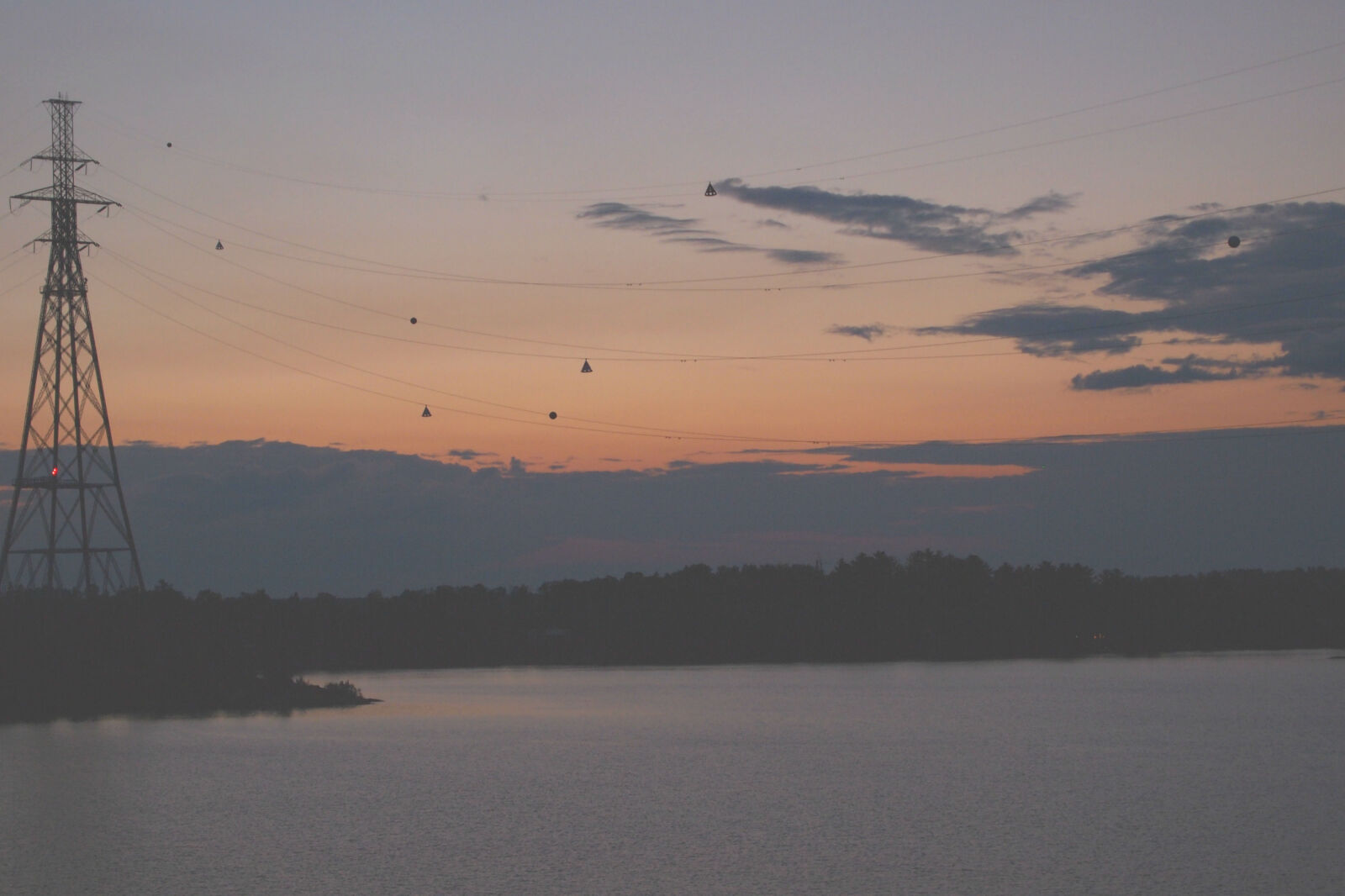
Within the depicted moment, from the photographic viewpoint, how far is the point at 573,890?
4244 cm

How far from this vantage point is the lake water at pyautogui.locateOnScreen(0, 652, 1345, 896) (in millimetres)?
44688

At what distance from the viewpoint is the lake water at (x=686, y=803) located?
4469 centimetres

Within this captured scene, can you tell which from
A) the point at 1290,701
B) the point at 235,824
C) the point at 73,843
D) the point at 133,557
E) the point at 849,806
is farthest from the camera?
the point at 1290,701

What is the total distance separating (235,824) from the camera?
55.8 m

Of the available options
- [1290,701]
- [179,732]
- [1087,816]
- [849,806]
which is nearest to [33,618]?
[179,732]

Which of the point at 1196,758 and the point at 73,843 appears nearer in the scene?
the point at 73,843

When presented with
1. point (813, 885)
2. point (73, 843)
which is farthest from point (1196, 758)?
point (73, 843)

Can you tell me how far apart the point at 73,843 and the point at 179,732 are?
156 feet

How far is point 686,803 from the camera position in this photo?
61.6 m

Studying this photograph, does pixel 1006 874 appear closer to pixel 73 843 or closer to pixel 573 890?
pixel 573 890

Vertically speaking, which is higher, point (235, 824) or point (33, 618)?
point (33, 618)

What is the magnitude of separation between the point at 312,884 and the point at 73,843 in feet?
43.1

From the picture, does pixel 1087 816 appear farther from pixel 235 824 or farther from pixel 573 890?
pixel 235 824

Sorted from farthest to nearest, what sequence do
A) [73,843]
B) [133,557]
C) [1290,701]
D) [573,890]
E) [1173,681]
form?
[1173,681], [1290,701], [133,557], [73,843], [573,890]
